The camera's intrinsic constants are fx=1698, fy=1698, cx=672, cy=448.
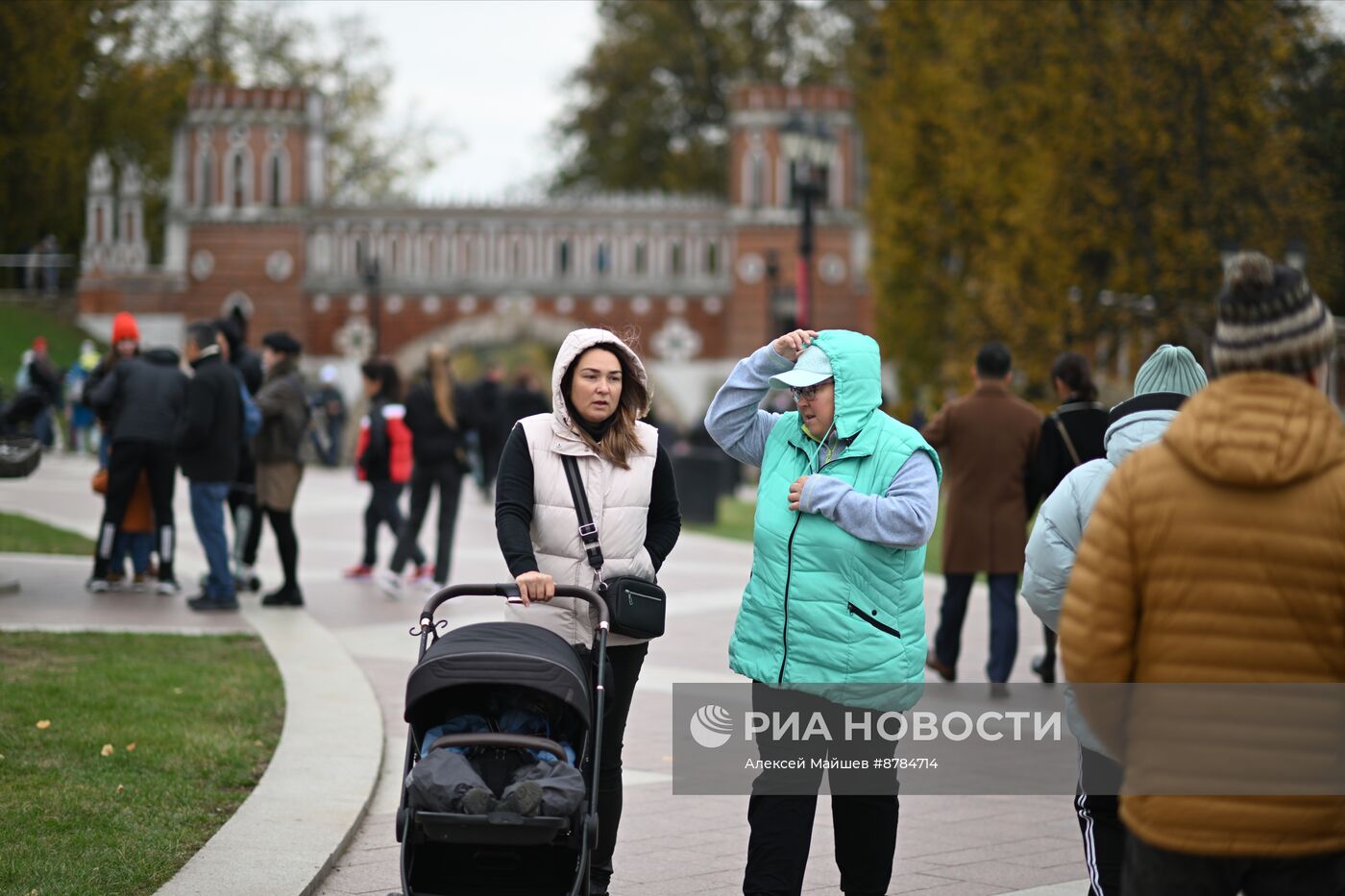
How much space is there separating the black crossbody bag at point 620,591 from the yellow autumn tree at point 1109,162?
60.7 ft

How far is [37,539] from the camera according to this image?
16266 millimetres

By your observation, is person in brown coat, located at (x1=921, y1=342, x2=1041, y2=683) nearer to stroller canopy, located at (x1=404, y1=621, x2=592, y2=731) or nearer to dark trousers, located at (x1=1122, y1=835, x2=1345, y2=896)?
stroller canopy, located at (x1=404, y1=621, x2=592, y2=731)

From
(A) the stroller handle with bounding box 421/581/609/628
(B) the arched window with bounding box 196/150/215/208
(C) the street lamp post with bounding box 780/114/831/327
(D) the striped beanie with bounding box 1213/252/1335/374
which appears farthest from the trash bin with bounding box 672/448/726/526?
(B) the arched window with bounding box 196/150/215/208

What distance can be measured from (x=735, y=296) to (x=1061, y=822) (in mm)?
41600

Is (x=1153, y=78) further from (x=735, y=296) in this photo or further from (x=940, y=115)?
(x=735, y=296)

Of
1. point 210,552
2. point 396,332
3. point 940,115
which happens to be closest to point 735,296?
point 396,332

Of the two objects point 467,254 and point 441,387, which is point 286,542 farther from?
point 467,254

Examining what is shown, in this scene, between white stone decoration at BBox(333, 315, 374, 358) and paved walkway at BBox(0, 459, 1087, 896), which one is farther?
white stone decoration at BBox(333, 315, 374, 358)

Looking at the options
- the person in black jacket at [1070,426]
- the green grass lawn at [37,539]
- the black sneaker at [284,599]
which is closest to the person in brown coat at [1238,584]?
the person in black jacket at [1070,426]

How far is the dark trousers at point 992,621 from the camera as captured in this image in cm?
1000

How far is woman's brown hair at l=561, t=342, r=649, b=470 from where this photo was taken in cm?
547

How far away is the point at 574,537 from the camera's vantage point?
5434 millimetres

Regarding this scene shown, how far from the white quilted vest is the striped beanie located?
7.89 ft

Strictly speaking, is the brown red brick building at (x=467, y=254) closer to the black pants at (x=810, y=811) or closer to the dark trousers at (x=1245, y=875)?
the black pants at (x=810, y=811)
